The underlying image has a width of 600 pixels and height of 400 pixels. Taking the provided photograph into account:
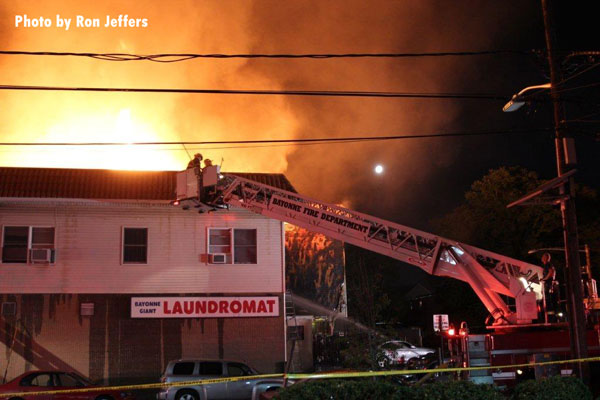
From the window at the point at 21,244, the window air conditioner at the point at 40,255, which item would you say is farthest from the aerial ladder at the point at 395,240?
the window at the point at 21,244

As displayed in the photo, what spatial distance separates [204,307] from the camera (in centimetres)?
2130

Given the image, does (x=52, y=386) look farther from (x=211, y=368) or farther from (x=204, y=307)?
(x=204, y=307)

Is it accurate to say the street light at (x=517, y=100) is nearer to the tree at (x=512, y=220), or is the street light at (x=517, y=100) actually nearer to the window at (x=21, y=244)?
the window at (x=21, y=244)

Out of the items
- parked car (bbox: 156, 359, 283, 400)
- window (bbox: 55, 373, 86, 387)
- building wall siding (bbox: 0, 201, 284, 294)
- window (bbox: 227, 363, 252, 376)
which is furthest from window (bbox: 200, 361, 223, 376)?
building wall siding (bbox: 0, 201, 284, 294)

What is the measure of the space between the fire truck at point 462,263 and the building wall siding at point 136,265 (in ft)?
16.7

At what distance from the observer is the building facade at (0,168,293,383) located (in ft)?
67.6

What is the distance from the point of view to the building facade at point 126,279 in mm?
20594

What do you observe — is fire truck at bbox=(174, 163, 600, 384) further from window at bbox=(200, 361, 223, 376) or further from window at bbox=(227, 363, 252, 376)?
window at bbox=(227, 363, 252, 376)

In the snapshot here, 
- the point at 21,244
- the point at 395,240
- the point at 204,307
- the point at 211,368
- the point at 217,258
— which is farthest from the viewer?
the point at 217,258

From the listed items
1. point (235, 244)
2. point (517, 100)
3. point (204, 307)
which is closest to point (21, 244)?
point (204, 307)

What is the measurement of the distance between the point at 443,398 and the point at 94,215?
15.6 metres

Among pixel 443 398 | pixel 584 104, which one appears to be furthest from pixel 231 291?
pixel 443 398

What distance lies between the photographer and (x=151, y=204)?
21594 mm

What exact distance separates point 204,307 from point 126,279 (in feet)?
8.69
